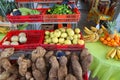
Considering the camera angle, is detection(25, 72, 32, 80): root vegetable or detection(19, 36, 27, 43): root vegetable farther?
detection(19, 36, 27, 43): root vegetable

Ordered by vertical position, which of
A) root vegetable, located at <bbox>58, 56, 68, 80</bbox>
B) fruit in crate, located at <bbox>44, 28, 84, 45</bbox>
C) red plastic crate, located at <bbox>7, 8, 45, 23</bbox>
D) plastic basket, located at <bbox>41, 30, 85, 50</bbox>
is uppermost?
red plastic crate, located at <bbox>7, 8, 45, 23</bbox>

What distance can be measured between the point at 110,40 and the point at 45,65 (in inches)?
35.6

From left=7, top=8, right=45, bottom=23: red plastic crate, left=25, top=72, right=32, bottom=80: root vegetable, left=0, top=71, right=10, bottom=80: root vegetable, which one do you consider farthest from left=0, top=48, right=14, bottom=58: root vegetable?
left=7, top=8, right=45, bottom=23: red plastic crate

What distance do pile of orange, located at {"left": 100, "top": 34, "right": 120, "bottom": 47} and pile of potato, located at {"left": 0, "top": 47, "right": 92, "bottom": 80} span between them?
0.55 m

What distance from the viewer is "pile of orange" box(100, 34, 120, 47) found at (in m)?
1.94

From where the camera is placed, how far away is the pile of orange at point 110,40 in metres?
1.94

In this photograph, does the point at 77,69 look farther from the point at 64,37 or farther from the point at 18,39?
the point at 18,39

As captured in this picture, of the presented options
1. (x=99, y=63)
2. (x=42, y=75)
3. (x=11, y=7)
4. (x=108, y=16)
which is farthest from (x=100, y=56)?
(x=108, y=16)

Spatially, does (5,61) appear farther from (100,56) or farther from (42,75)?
(100,56)

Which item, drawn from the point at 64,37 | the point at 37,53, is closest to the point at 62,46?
the point at 64,37

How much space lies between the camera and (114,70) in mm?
1688

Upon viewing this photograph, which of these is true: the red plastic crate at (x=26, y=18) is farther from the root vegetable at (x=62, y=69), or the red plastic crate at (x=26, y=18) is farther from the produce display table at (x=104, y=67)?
the produce display table at (x=104, y=67)

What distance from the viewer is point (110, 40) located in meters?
1.98

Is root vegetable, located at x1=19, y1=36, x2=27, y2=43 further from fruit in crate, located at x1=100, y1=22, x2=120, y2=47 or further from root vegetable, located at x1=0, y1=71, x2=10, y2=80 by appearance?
fruit in crate, located at x1=100, y1=22, x2=120, y2=47
